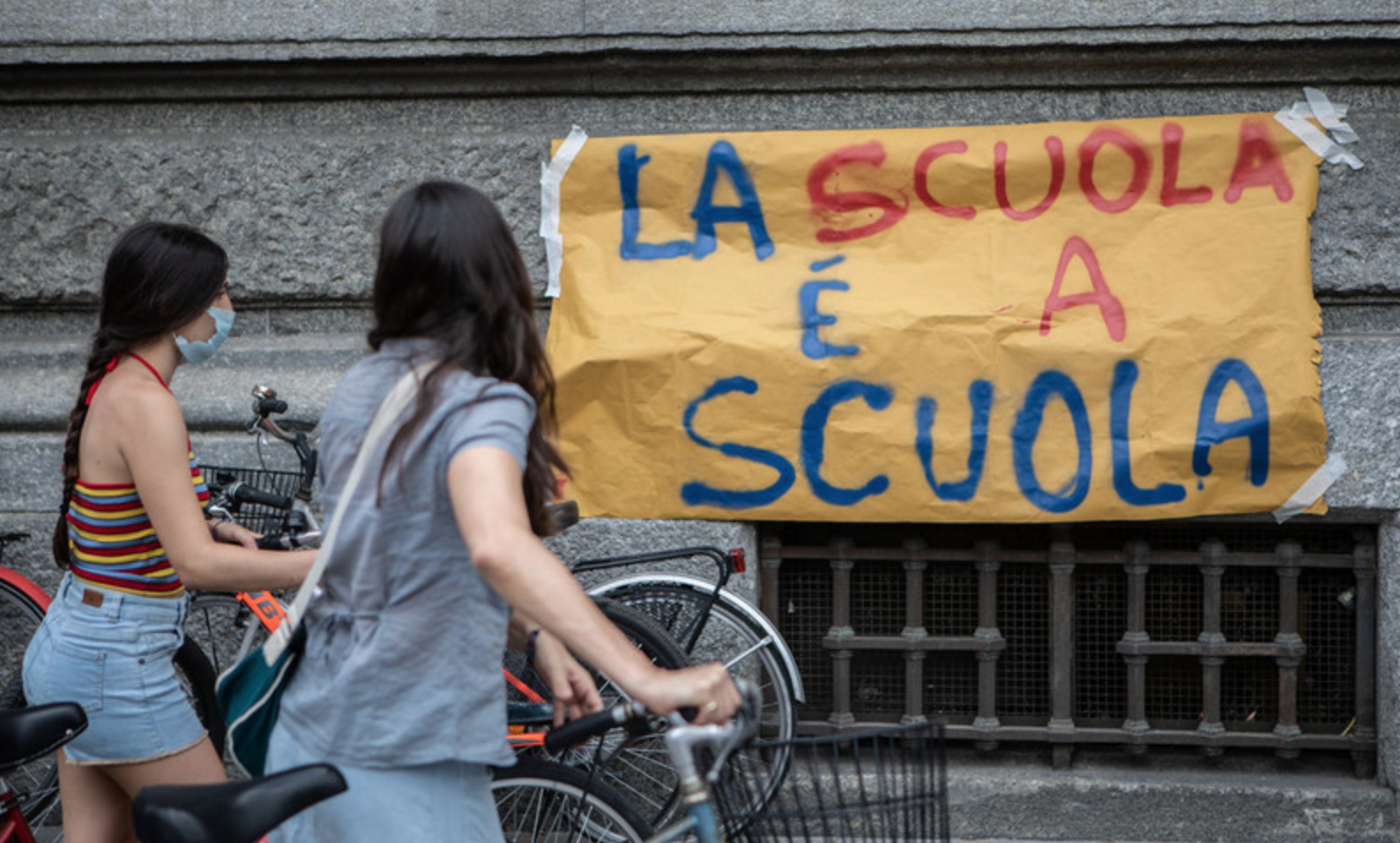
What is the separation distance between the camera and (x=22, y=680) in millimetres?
3564

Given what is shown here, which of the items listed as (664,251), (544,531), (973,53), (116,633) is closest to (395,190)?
(664,251)

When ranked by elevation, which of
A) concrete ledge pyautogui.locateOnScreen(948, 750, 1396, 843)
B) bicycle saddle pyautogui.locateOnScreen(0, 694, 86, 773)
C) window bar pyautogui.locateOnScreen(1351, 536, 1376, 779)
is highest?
bicycle saddle pyautogui.locateOnScreen(0, 694, 86, 773)

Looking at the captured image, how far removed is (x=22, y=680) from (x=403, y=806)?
2.11 meters

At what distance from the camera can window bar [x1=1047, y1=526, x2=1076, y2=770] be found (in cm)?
425

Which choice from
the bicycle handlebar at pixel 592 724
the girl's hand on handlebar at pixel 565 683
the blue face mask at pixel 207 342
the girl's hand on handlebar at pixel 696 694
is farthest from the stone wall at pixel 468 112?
the girl's hand on handlebar at pixel 696 694

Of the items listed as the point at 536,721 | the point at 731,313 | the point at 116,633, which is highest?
the point at 731,313

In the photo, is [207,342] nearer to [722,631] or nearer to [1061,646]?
[722,631]

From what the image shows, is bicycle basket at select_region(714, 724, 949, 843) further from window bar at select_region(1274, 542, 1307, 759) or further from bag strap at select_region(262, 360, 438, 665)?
window bar at select_region(1274, 542, 1307, 759)

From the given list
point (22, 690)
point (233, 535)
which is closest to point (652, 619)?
point (233, 535)

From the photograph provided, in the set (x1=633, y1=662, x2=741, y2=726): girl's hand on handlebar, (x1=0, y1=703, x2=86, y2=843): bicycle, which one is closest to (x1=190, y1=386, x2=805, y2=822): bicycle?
(x1=0, y1=703, x2=86, y2=843): bicycle

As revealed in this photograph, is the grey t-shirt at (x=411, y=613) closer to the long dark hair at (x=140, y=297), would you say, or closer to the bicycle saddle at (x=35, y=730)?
the bicycle saddle at (x=35, y=730)

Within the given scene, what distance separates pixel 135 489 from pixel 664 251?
79.6 inches

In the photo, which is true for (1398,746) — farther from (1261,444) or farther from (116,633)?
(116,633)

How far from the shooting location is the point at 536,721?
2.71 metres
